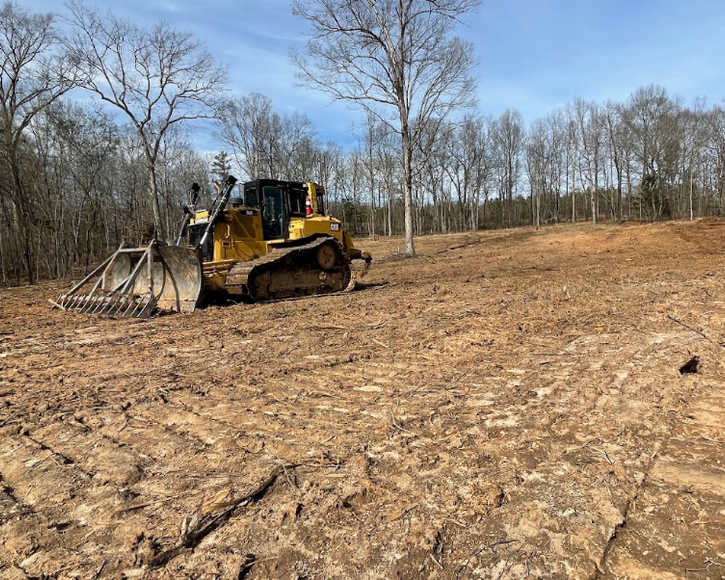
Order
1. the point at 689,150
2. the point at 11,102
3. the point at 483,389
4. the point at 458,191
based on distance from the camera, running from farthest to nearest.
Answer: the point at 458,191
the point at 689,150
the point at 11,102
the point at 483,389

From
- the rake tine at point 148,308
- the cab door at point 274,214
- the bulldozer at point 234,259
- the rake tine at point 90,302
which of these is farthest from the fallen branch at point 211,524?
the cab door at point 274,214

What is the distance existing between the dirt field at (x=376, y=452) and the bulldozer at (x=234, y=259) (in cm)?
261

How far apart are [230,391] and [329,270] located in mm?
7186

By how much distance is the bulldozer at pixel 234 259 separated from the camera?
8.57 m

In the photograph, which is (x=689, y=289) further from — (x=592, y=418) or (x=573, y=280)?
(x=592, y=418)

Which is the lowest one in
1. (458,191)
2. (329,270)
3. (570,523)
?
(570,523)

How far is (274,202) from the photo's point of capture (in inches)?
423

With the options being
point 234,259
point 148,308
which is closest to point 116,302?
point 148,308

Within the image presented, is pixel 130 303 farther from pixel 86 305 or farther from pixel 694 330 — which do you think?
pixel 694 330

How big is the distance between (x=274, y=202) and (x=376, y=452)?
8797mm

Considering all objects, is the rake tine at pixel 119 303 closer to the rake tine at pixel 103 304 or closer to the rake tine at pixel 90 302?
the rake tine at pixel 103 304

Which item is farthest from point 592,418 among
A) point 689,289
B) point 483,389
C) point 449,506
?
point 689,289

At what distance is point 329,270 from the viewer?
11.1 meters

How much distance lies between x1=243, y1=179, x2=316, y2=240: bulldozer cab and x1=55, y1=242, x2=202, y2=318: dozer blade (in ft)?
7.71
